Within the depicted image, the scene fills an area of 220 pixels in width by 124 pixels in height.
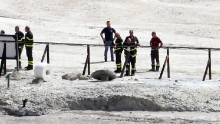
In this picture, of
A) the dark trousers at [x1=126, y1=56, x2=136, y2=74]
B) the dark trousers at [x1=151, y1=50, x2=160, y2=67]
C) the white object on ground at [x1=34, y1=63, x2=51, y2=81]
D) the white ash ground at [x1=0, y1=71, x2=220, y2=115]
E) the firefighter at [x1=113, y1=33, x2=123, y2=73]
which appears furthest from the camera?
the dark trousers at [x1=151, y1=50, x2=160, y2=67]

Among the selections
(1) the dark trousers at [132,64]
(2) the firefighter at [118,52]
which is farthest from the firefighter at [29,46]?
(1) the dark trousers at [132,64]

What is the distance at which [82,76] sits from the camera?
1916 centimetres

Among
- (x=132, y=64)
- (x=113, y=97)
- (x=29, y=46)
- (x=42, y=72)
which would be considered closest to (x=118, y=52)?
(x=132, y=64)

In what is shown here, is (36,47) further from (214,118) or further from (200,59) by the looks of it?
(214,118)

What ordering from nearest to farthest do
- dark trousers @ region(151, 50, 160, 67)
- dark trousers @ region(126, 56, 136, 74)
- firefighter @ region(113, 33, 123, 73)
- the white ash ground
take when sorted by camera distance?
the white ash ground < dark trousers @ region(126, 56, 136, 74) < firefighter @ region(113, 33, 123, 73) < dark trousers @ region(151, 50, 160, 67)

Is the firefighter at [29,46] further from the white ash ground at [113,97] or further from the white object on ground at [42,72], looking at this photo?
the white ash ground at [113,97]

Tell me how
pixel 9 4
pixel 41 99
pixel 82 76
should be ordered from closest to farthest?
1. pixel 41 99
2. pixel 82 76
3. pixel 9 4

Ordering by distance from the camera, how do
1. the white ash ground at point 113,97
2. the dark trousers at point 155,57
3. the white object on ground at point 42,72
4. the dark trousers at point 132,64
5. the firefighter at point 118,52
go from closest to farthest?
the white ash ground at point 113,97 < the white object on ground at point 42,72 < the dark trousers at point 132,64 < the firefighter at point 118,52 < the dark trousers at point 155,57

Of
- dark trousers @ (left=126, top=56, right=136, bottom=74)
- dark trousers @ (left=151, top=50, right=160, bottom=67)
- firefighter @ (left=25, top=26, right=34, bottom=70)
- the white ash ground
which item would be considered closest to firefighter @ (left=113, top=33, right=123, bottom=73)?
dark trousers @ (left=126, top=56, right=136, bottom=74)

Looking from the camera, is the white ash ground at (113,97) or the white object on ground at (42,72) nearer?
the white ash ground at (113,97)

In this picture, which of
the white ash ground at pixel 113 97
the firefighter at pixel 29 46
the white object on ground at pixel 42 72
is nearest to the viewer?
the white ash ground at pixel 113 97

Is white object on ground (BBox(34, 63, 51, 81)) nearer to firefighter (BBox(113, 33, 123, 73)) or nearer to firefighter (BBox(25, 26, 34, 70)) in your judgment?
firefighter (BBox(25, 26, 34, 70))

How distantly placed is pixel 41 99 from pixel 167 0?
117 ft

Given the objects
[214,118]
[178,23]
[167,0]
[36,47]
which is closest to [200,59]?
[36,47]
